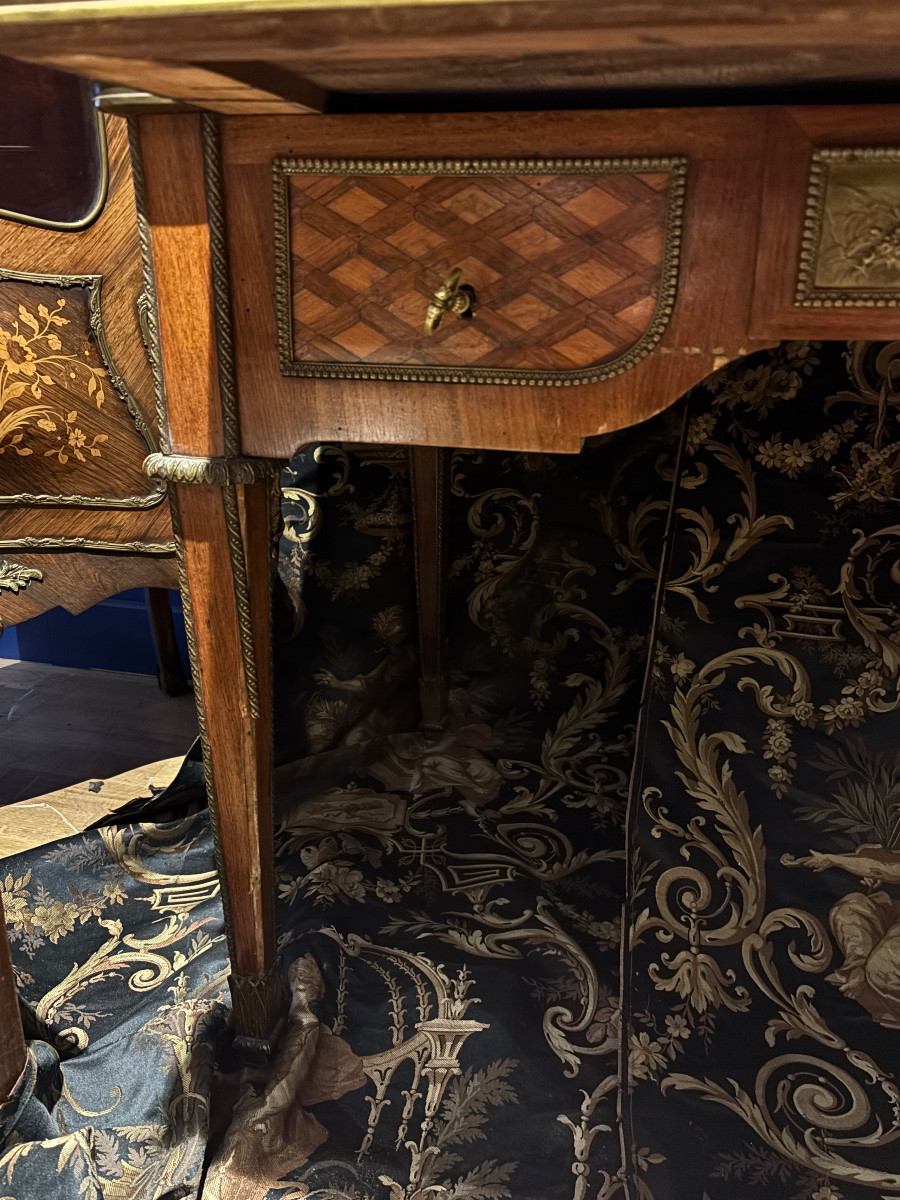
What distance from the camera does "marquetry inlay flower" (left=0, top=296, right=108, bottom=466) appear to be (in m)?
0.68

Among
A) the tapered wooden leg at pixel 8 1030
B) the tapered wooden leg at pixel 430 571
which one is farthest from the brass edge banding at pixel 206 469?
the tapered wooden leg at pixel 430 571

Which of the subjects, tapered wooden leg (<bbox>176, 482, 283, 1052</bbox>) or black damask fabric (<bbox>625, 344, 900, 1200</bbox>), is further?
black damask fabric (<bbox>625, 344, 900, 1200</bbox>)

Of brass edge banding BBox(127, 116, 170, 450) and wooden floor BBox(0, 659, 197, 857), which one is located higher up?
brass edge banding BBox(127, 116, 170, 450)

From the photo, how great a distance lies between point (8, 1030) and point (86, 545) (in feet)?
1.16

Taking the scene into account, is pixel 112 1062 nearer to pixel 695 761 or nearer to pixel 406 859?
pixel 406 859

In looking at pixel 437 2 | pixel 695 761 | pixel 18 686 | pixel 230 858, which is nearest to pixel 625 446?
pixel 695 761

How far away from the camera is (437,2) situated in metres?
0.30

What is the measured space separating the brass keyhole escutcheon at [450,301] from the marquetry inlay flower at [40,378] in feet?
1.11

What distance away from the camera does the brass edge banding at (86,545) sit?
74 cm

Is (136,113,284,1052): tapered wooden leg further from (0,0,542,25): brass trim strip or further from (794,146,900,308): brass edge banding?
(794,146,900,308): brass edge banding

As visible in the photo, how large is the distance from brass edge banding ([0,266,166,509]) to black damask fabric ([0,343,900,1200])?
0.30 m

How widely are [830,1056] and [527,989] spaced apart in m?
0.23

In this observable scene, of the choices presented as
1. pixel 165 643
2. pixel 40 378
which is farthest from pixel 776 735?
pixel 165 643

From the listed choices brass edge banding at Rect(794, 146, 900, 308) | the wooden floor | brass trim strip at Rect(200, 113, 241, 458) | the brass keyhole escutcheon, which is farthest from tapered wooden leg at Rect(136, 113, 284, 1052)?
the wooden floor
